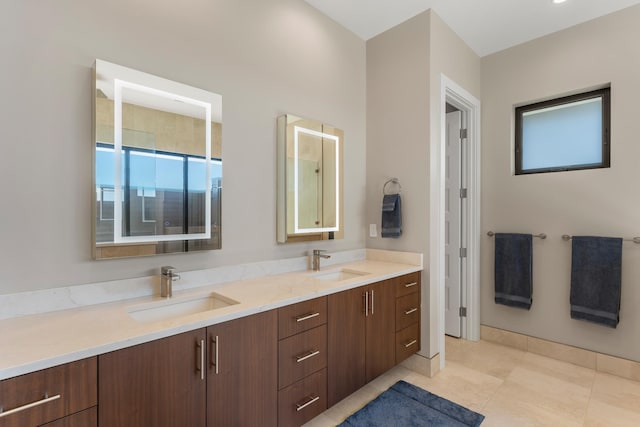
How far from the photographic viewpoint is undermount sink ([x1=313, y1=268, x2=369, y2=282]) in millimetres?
2249

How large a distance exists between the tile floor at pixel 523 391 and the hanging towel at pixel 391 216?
1.10 meters

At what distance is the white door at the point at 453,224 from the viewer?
10.3ft

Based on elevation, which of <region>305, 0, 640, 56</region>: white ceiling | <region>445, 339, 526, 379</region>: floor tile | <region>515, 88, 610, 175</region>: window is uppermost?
<region>305, 0, 640, 56</region>: white ceiling

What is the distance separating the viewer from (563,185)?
2.68 metres

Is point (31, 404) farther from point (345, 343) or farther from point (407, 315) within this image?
point (407, 315)

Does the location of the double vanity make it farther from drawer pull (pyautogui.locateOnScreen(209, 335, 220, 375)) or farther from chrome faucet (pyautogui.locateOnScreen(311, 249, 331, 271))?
chrome faucet (pyautogui.locateOnScreen(311, 249, 331, 271))

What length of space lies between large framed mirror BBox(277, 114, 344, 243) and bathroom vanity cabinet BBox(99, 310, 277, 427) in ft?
2.86

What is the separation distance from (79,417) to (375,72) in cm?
294

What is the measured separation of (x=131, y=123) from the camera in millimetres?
1510

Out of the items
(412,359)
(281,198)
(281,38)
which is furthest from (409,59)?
(412,359)

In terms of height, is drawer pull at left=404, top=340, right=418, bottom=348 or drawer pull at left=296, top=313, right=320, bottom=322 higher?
drawer pull at left=296, top=313, right=320, bottom=322

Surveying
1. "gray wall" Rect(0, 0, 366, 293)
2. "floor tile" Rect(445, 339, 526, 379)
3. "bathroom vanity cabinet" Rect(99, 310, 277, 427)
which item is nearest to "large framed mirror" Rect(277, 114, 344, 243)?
"gray wall" Rect(0, 0, 366, 293)

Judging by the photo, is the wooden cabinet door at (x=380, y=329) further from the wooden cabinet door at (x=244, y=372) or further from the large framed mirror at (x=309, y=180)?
the wooden cabinet door at (x=244, y=372)

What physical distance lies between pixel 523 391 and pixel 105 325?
261 cm
